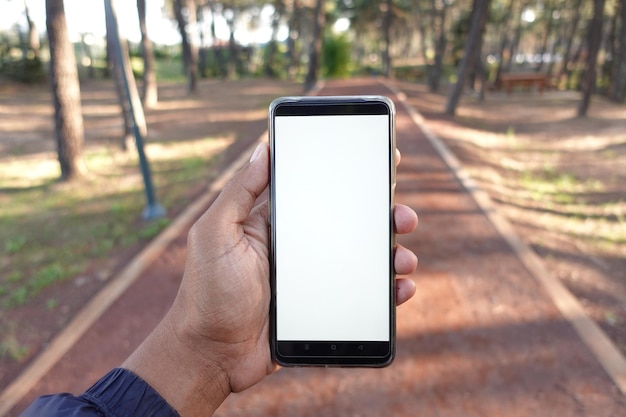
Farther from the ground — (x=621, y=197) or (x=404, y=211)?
(x=404, y=211)

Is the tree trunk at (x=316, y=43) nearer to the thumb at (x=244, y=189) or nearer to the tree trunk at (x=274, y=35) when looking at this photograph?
the tree trunk at (x=274, y=35)

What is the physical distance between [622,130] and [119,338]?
48.7ft

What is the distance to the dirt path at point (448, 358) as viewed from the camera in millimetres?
3271

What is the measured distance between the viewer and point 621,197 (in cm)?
764

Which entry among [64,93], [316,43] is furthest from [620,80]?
[64,93]

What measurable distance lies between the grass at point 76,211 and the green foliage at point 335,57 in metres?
27.6

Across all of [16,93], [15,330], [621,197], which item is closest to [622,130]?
[621,197]

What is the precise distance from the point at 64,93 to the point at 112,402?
344 inches

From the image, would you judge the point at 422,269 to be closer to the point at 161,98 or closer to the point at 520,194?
the point at 520,194

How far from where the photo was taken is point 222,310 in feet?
6.71

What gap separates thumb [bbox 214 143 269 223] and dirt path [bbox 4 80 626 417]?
6.29ft

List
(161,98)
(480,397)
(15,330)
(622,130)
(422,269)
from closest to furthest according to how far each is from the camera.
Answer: (480,397)
(15,330)
(422,269)
(622,130)
(161,98)

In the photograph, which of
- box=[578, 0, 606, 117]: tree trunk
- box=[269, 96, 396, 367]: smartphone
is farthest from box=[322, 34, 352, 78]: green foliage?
box=[269, 96, 396, 367]: smartphone

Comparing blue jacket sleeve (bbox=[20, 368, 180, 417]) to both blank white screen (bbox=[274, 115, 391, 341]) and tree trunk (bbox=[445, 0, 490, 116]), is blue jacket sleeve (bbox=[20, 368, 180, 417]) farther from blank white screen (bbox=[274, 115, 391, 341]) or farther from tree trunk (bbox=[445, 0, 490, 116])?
tree trunk (bbox=[445, 0, 490, 116])
